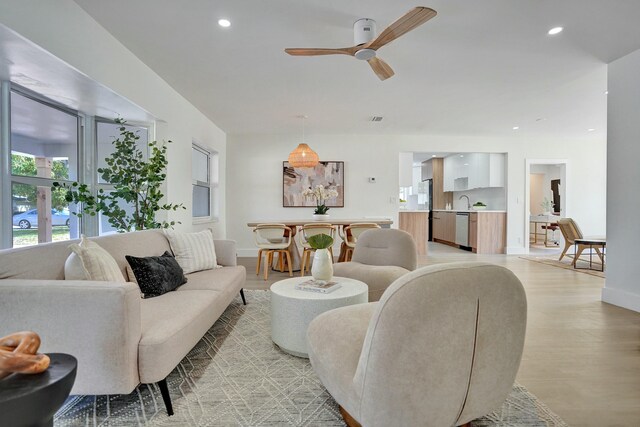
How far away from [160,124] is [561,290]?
546 centimetres

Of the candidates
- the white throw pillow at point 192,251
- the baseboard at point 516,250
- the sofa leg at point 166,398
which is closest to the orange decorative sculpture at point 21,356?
the sofa leg at point 166,398

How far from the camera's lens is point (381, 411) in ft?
3.63

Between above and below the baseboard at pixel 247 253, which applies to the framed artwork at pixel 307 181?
above

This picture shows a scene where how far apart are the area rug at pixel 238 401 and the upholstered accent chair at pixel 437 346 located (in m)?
0.53

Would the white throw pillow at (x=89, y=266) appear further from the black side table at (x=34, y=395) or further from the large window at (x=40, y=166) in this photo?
the large window at (x=40, y=166)

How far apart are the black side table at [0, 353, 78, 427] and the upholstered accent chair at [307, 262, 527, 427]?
3.07 ft

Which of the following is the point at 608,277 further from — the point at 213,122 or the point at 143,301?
the point at 213,122

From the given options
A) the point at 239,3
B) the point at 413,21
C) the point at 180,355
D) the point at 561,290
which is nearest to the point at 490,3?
the point at 413,21

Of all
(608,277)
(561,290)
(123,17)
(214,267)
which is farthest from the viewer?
(561,290)

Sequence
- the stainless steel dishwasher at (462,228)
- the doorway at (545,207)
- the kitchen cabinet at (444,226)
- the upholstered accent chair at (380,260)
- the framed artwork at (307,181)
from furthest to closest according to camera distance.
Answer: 1. the kitchen cabinet at (444,226)
2. the doorway at (545,207)
3. the stainless steel dishwasher at (462,228)
4. the framed artwork at (307,181)
5. the upholstered accent chair at (380,260)

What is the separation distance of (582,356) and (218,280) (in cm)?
277

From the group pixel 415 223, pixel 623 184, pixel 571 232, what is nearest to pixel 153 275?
pixel 623 184

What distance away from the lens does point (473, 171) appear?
25.9ft

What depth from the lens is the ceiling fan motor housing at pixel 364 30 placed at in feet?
8.72
